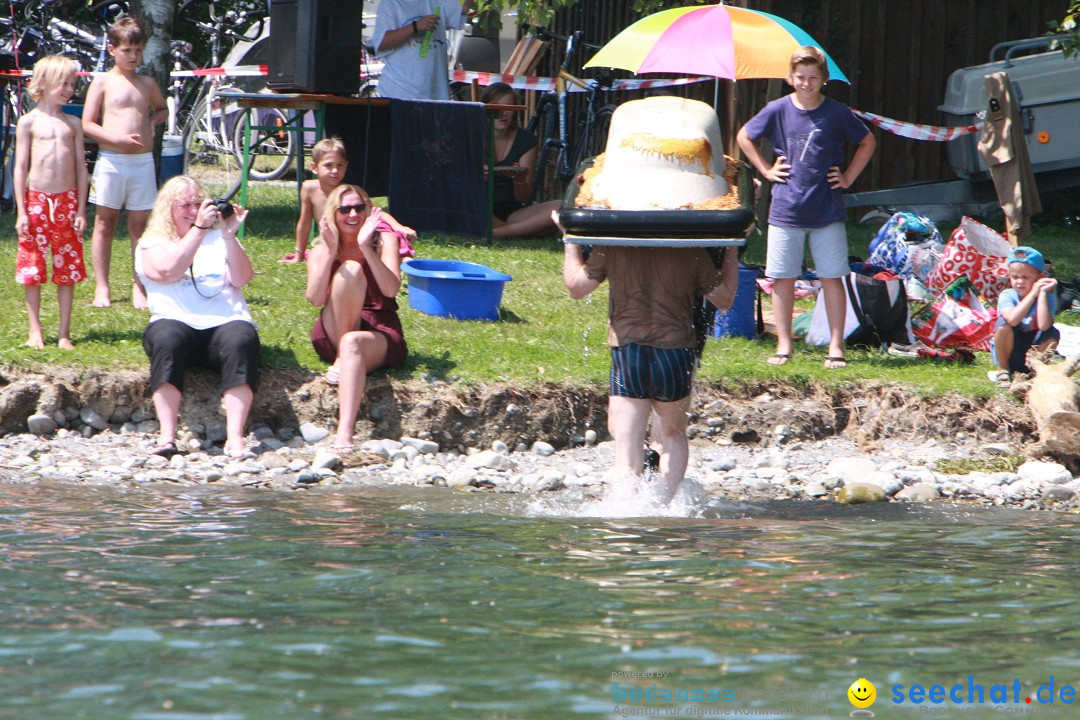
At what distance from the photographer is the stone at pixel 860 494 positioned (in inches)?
285

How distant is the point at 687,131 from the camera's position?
20.2ft

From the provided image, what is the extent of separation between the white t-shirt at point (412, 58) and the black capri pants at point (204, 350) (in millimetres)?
5258

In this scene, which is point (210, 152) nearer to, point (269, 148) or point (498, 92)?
point (269, 148)

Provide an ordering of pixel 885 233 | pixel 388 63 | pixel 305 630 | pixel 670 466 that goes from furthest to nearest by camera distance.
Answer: pixel 388 63
pixel 885 233
pixel 670 466
pixel 305 630

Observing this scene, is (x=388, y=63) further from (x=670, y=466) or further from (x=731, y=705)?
(x=731, y=705)

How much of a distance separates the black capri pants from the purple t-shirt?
334cm

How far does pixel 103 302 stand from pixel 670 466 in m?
4.53

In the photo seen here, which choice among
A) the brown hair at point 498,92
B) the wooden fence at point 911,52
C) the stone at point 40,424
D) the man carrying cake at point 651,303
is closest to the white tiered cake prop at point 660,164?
the man carrying cake at point 651,303

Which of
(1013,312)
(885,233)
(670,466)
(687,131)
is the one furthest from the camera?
(885,233)

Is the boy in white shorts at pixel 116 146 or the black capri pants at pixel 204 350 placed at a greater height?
the boy in white shorts at pixel 116 146

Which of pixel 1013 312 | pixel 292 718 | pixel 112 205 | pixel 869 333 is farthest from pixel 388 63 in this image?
pixel 292 718

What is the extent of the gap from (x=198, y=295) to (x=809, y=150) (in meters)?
3.76

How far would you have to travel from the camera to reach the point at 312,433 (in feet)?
26.1

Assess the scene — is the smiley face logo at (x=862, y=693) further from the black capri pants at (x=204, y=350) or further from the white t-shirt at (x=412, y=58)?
the white t-shirt at (x=412, y=58)
